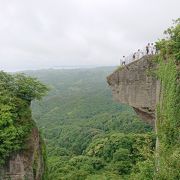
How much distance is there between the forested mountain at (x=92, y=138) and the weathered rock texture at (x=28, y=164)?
21.5ft

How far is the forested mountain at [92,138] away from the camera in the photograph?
47838 millimetres

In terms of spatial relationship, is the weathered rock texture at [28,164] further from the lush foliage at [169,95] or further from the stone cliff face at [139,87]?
the lush foliage at [169,95]

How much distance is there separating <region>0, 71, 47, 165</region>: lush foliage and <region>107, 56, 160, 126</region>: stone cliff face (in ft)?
20.6

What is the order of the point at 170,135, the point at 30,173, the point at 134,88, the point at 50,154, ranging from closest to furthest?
the point at 170,135 < the point at 134,88 < the point at 30,173 < the point at 50,154

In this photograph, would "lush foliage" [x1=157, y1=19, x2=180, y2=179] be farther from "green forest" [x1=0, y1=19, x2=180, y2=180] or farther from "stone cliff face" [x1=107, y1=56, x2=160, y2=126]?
"stone cliff face" [x1=107, y1=56, x2=160, y2=126]

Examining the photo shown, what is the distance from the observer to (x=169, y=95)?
1786 centimetres

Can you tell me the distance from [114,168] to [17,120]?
94.0 feet

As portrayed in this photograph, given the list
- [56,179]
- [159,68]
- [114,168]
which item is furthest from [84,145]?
[159,68]

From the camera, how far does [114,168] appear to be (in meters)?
52.8

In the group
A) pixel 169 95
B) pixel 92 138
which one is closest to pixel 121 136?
pixel 92 138

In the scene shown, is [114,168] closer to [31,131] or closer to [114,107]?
[31,131]

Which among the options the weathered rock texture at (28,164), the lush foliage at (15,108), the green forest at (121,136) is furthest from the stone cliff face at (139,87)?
the weathered rock texture at (28,164)

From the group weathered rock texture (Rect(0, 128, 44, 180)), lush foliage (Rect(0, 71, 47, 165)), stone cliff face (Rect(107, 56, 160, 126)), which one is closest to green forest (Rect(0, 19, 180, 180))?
lush foliage (Rect(0, 71, 47, 165))

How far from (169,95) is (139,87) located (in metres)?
4.37
